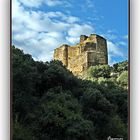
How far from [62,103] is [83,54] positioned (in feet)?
0.60

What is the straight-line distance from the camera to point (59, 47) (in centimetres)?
100

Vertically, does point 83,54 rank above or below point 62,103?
above

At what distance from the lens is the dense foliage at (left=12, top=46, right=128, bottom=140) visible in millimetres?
992

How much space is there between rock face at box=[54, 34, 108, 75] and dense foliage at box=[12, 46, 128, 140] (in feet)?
0.08

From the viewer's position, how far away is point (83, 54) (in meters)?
1.01

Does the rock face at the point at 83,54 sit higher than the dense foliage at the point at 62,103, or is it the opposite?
the rock face at the point at 83,54

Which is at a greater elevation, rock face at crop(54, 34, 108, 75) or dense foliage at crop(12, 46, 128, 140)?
rock face at crop(54, 34, 108, 75)

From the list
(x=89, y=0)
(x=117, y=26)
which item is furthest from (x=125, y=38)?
(x=89, y=0)

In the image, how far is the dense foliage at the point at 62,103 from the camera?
99cm

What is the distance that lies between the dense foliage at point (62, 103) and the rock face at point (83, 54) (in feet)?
0.08

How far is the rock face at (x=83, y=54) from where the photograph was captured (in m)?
1.01

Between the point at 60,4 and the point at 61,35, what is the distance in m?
0.11

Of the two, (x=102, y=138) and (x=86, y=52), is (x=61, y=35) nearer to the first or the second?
(x=86, y=52)

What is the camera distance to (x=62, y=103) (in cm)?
100
